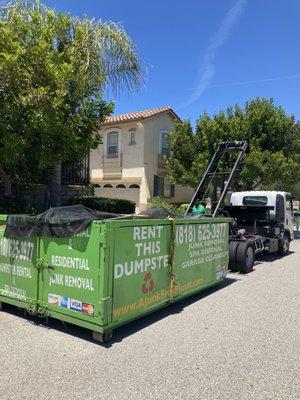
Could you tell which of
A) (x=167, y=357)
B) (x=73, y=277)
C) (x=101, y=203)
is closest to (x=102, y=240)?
(x=73, y=277)

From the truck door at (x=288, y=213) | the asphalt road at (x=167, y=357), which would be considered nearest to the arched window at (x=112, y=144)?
the truck door at (x=288, y=213)

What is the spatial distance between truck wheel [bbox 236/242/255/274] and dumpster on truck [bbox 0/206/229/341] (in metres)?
3.68

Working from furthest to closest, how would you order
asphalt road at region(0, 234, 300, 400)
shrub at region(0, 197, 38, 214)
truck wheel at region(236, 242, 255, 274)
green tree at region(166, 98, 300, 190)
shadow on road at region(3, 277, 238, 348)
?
green tree at region(166, 98, 300, 190)
shrub at region(0, 197, 38, 214)
truck wheel at region(236, 242, 255, 274)
shadow on road at region(3, 277, 238, 348)
asphalt road at region(0, 234, 300, 400)

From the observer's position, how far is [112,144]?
A: 2748 centimetres

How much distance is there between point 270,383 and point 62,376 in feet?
6.78

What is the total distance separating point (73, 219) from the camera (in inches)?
205

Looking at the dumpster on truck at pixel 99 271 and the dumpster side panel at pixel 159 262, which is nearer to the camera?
the dumpster on truck at pixel 99 271

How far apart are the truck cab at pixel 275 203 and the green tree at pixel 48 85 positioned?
591 cm

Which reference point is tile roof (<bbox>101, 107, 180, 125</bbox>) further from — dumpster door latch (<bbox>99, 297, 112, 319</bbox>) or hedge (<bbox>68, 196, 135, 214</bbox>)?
dumpster door latch (<bbox>99, 297, 112, 319</bbox>)

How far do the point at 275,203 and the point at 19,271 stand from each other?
964 centimetres

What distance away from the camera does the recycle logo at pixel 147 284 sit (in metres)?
5.71

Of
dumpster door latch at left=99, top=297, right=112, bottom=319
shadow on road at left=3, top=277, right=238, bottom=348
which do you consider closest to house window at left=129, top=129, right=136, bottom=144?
shadow on road at left=3, top=277, right=238, bottom=348

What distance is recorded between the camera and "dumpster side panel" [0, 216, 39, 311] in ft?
18.6

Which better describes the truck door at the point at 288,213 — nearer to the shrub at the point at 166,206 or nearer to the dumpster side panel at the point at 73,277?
the shrub at the point at 166,206
